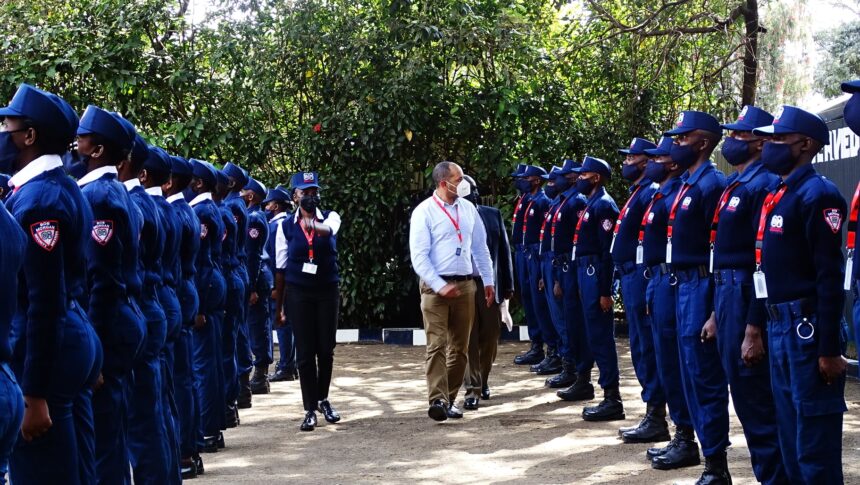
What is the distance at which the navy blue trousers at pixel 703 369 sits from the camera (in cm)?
Answer: 697

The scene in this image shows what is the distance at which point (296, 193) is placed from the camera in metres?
10.3

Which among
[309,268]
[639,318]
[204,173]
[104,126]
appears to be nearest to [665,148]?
[639,318]

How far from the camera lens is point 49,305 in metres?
4.26

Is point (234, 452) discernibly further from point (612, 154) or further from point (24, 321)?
point (612, 154)

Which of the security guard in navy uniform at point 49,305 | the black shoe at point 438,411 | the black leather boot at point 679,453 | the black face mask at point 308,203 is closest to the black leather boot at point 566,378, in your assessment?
the black shoe at point 438,411

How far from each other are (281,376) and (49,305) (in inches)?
346

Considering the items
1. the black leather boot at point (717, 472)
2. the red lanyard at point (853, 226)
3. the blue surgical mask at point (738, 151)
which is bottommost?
the black leather boot at point (717, 472)

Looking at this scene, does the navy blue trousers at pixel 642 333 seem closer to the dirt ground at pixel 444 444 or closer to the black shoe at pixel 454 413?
the dirt ground at pixel 444 444

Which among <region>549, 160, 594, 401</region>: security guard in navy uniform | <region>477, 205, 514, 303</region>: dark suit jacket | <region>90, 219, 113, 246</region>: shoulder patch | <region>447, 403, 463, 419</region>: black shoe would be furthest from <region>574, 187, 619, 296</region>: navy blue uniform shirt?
<region>90, 219, 113, 246</region>: shoulder patch

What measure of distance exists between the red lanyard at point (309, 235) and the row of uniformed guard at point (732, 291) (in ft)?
8.21

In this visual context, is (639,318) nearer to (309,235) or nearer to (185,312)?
(309,235)

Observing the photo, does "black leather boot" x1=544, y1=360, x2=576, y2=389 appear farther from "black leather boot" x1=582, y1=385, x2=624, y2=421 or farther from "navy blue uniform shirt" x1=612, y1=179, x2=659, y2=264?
"navy blue uniform shirt" x1=612, y1=179, x2=659, y2=264

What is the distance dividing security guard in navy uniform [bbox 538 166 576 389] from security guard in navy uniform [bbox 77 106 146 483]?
22.1 ft

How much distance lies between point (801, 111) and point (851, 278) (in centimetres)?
110
